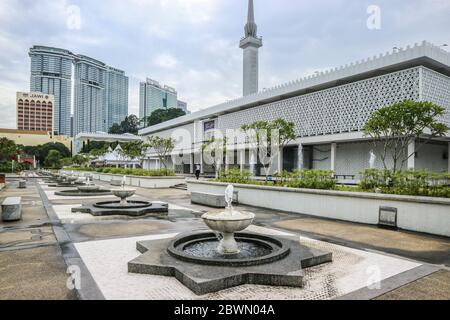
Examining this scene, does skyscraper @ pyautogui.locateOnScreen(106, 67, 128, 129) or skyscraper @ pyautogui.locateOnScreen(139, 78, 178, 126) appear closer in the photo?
skyscraper @ pyautogui.locateOnScreen(106, 67, 128, 129)

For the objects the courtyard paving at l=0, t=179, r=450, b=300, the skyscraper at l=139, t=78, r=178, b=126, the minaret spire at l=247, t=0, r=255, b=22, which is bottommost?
the courtyard paving at l=0, t=179, r=450, b=300

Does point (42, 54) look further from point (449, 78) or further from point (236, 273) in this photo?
point (236, 273)

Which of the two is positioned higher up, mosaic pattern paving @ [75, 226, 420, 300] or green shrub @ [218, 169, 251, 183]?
green shrub @ [218, 169, 251, 183]

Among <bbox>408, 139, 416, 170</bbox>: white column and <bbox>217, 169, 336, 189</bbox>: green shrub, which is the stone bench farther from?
<bbox>408, 139, 416, 170</bbox>: white column

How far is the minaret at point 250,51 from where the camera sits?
85875mm

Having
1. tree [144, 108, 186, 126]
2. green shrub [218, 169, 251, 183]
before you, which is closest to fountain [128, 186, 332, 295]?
green shrub [218, 169, 251, 183]

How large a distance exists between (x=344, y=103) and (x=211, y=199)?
A: 27.4 m

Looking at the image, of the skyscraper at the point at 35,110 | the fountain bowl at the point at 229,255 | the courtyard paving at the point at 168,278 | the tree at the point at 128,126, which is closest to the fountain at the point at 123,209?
the courtyard paving at the point at 168,278

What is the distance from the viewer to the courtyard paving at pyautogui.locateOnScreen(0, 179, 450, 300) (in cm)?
478

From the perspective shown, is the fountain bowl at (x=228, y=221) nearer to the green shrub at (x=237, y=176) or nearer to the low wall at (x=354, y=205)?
the low wall at (x=354, y=205)

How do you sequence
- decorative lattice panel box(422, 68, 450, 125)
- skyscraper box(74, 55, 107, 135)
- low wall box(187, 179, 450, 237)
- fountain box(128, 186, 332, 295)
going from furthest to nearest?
skyscraper box(74, 55, 107, 135) → decorative lattice panel box(422, 68, 450, 125) → low wall box(187, 179, 450, 237) → fountain box(128, 186, 332, 295)

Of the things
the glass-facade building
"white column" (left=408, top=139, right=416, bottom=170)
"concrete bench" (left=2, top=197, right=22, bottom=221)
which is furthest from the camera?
the glass-facade building

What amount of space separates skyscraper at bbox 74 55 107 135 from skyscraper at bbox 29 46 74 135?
26.6 feet
